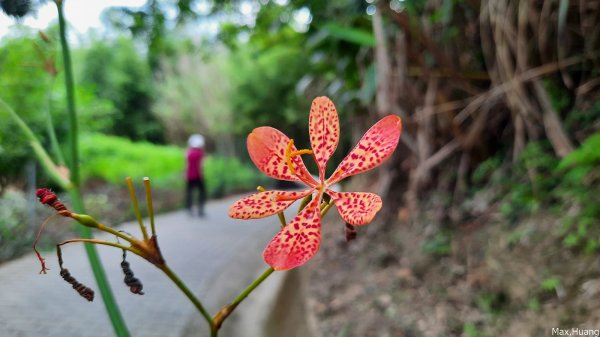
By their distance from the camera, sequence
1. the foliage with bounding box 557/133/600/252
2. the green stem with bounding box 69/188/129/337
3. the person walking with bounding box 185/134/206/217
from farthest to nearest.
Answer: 1. the person walking with bounding box 185/134/206/217
2. the foliage with bounding box 557/133/600/252
3. the green stem with bounding box 69/188/129/337

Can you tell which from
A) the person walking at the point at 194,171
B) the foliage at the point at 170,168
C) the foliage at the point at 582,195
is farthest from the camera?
the foliage at the point at 170,168

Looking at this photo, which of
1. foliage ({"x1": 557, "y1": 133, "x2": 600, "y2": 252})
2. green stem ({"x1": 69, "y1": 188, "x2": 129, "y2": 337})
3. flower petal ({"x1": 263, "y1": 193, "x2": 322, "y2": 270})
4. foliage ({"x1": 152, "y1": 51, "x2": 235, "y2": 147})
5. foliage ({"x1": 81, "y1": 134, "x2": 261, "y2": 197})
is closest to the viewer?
flower petal ({"x1": 263, "y1": 193, "x2": 322, "y2": 270})

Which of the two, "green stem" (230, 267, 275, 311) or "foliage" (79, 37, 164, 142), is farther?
"foliage" (79, 37, 164, 142)

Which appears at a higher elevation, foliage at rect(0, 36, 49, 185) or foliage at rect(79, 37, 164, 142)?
foliage at rect(79, 37, 164, 142)

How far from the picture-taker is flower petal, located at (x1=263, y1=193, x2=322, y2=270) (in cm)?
27

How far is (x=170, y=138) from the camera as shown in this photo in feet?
28.8

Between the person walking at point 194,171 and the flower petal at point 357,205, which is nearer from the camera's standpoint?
the flower petal at point 357,205

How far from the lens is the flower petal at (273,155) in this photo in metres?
0.32

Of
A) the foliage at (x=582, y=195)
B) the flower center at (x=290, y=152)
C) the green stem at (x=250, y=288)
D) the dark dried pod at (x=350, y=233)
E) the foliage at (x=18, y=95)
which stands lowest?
the foliage at (x=582, y=195)

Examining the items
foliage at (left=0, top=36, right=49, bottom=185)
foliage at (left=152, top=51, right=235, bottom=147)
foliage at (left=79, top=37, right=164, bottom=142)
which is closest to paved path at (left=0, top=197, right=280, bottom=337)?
foliage at (left=0, top=36, right=49, bottom=185)

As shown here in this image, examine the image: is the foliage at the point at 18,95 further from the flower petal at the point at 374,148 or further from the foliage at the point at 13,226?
the flower petal at the point at 374,148

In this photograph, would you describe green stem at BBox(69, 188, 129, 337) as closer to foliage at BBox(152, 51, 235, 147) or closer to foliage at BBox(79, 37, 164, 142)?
foliage at BBox(79, 37, 164, 142)

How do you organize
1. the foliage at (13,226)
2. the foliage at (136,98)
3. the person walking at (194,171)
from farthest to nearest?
the foliage at (136,98)
the person walking at (194,171)
the foliage at (13,226)

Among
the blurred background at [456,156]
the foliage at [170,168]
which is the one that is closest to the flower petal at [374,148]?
the blurred background at [456,156]
